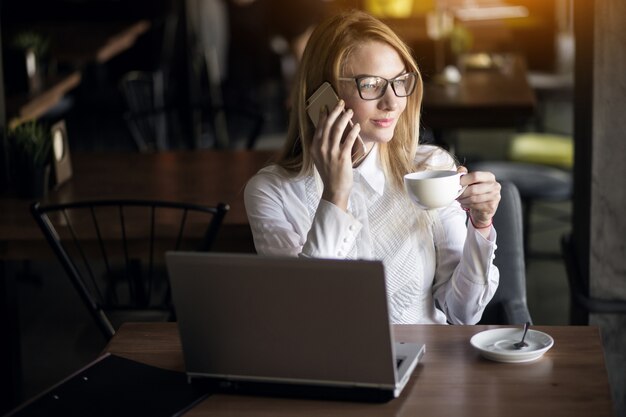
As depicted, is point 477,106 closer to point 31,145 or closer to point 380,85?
point 31,145

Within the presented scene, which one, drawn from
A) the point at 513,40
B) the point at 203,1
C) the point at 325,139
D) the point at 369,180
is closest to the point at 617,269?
the point at 369,180

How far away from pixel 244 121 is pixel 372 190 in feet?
19.3

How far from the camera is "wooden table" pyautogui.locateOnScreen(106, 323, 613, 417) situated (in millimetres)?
1684

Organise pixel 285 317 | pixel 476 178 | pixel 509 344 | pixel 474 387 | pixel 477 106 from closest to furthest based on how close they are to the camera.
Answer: pixel 285 317
pixel 474 387
pixel 509 344
pixel 476 178
pixel 477 106

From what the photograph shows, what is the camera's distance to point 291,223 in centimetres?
234

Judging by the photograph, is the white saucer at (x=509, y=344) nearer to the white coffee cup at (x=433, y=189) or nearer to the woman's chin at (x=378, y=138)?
the white coffee cup at (x=433, y=189)

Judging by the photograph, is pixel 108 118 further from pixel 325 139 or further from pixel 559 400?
pixel 559 400

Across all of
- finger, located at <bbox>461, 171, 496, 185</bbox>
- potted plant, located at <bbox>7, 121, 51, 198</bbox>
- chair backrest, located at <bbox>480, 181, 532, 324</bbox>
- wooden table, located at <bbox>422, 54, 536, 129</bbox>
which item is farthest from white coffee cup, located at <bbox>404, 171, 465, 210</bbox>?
wooden table, located at <bbox>422, 54, 536, 129</bbox>

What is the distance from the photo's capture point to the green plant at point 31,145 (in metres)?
3.39

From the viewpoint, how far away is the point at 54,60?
254 inches

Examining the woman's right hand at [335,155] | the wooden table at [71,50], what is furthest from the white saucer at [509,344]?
the wooden table at [71,50]

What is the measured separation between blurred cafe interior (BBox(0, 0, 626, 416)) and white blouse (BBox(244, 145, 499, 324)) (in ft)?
1.21

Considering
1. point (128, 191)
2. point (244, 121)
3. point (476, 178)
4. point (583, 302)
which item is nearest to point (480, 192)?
point (476, 178)

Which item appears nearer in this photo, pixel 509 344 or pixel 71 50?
pixel 509 344
